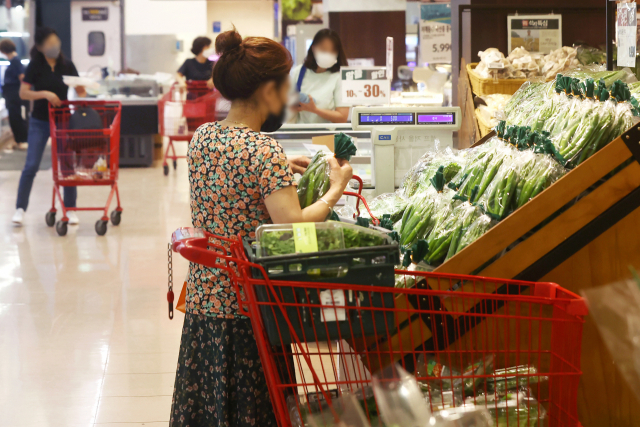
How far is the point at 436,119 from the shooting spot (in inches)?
133

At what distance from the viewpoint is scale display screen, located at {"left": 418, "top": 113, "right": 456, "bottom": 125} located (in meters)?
3.37

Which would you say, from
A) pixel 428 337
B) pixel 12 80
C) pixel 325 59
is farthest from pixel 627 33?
pixel 12 80

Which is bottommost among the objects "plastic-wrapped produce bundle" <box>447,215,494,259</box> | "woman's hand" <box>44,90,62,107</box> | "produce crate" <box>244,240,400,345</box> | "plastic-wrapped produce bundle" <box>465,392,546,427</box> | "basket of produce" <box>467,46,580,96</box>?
"plastic-wrapped produce bundle" <box>465,392,546,427</box>

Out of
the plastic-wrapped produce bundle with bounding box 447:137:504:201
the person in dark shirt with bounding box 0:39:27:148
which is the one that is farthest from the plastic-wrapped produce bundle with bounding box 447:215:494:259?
the person in dark shirt with bounding box 0:39:27:148

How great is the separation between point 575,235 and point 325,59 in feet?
12.5

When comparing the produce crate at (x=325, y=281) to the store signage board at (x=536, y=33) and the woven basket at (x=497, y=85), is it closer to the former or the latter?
the woven basket at (x=497, y=85)

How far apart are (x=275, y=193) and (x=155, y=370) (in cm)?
214

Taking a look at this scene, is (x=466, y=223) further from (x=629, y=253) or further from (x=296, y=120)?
(x=296, y=120)

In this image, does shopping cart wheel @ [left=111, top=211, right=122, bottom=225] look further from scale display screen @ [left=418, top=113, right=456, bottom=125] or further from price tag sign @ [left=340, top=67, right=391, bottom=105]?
scale display screen @ [left=418, top=113, right=456, bottom=125]

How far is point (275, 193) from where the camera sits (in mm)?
1866

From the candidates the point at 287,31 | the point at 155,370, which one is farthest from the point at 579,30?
the point at 287,31

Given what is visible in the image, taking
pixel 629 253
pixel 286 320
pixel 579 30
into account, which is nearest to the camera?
pixel 286 320

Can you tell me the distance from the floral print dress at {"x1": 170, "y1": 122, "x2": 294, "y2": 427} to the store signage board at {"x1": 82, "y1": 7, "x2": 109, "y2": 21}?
722 inches

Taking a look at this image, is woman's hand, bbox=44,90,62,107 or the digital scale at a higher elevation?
woman's hand, bbox=44,90,62,107
